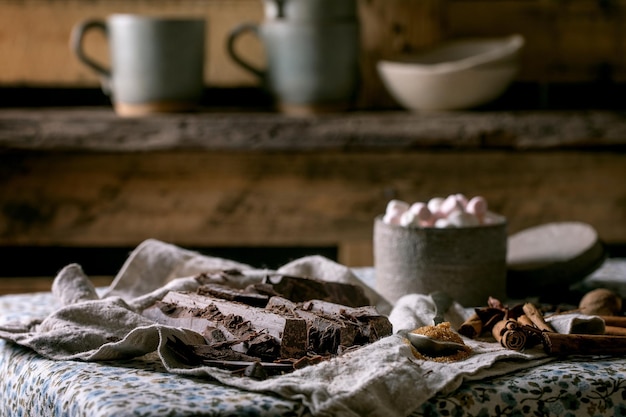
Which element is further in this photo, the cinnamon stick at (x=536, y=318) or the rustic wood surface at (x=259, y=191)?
the rustic wood surface at (x=259, y=191)

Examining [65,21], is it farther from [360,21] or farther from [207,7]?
[360,21]

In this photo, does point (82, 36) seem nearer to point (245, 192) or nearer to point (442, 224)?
point (245, 192)

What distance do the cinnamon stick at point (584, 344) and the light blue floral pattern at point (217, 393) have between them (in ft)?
0.04

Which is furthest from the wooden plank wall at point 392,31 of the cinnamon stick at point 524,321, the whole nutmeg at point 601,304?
the cinnamon stick at point 524,321

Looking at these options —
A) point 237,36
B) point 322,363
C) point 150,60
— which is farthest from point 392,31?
point 322,363

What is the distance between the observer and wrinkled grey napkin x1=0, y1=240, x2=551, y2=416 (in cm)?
113

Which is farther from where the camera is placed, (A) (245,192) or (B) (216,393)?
(A) (245,192)

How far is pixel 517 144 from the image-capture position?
2.71m

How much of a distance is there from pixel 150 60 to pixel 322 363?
162cm

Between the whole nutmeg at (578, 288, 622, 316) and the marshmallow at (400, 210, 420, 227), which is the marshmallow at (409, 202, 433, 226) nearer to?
the marshmallow at (400, 210, 420, 227)

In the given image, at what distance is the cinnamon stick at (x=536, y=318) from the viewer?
4.60ft

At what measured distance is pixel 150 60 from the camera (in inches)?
104

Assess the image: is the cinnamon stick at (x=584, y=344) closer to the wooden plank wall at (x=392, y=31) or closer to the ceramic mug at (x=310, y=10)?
the ceramic mug at (x=310, y=10)

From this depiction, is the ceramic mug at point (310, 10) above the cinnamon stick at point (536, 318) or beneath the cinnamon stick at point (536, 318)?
above
